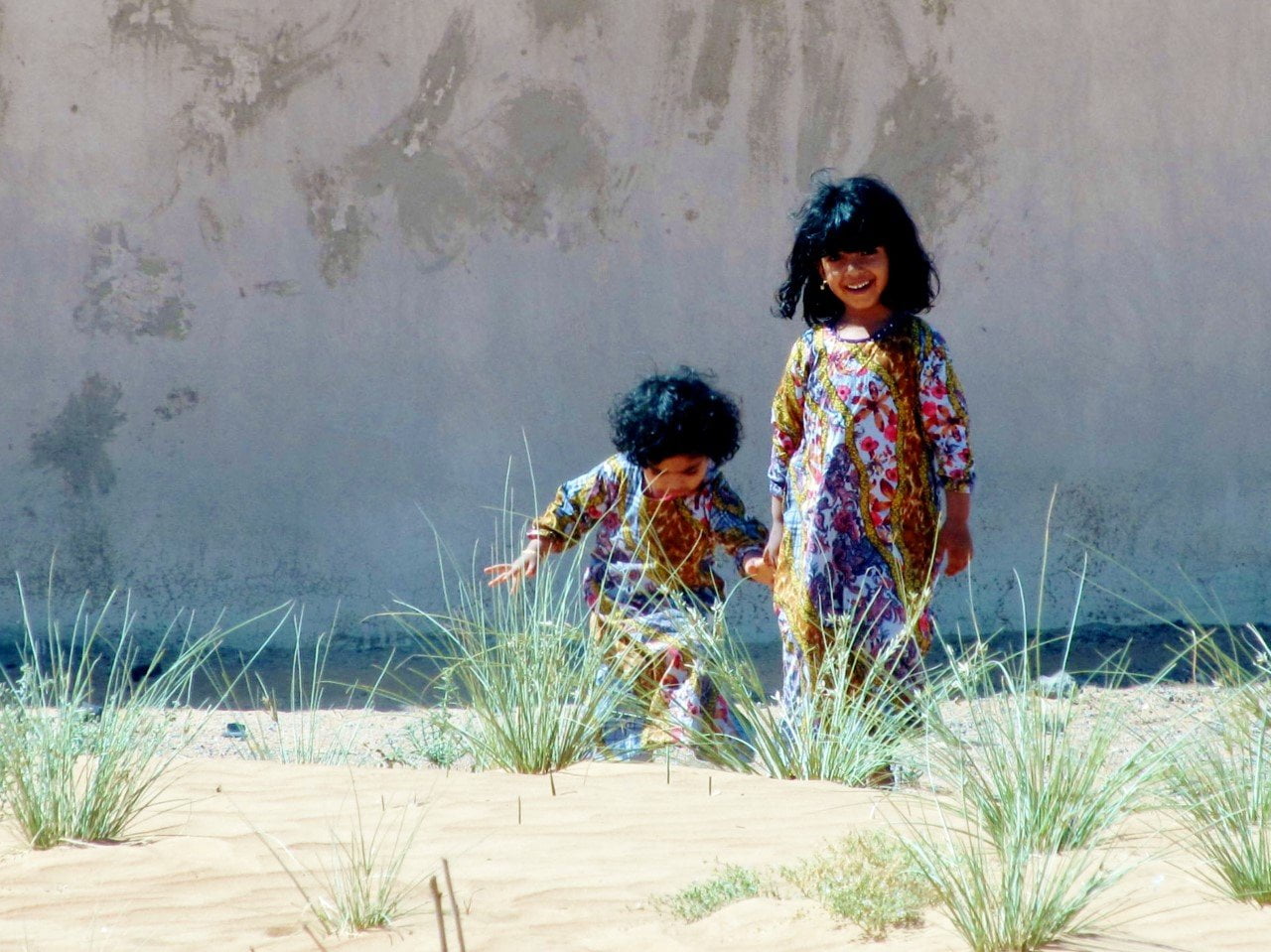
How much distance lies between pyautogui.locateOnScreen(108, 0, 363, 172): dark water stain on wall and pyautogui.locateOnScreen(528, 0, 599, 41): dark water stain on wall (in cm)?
67

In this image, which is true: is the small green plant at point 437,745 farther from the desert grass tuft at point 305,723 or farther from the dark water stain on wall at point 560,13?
the dark water stain on wall at point 560,13

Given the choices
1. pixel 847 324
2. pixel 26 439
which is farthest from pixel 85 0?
pixel 847 324

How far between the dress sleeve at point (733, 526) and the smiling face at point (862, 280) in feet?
2.16

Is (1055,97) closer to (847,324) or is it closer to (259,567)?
(847,324)

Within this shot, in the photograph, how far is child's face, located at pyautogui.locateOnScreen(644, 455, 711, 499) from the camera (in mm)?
4027

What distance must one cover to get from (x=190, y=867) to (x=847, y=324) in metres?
1.91

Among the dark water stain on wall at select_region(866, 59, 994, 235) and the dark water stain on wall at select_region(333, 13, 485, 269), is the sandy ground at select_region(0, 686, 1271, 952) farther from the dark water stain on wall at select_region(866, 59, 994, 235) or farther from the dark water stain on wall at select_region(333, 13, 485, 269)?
the dark water stain on wall at select_region(866, 59, 994, 235)

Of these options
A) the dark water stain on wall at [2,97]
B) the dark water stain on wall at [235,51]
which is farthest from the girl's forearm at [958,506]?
the dark water stain on wall at [2,97]

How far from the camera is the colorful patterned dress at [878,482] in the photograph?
11.7 ft

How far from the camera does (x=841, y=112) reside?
6059 millimetres

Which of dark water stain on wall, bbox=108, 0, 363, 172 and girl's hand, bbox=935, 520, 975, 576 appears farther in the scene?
dark water stain on wall, bbox=108, 0, 363, 172

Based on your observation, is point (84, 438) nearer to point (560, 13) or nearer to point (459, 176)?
point (459, 176)

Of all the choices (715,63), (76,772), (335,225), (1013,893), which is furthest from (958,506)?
(335,225)

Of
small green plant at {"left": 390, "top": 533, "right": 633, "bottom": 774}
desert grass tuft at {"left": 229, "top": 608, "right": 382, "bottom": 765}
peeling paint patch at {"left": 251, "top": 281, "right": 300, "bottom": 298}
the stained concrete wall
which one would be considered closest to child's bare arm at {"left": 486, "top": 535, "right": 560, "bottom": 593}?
small green plant at {"left": 390, "top": 533, "right": 633, "bottom": 774}
